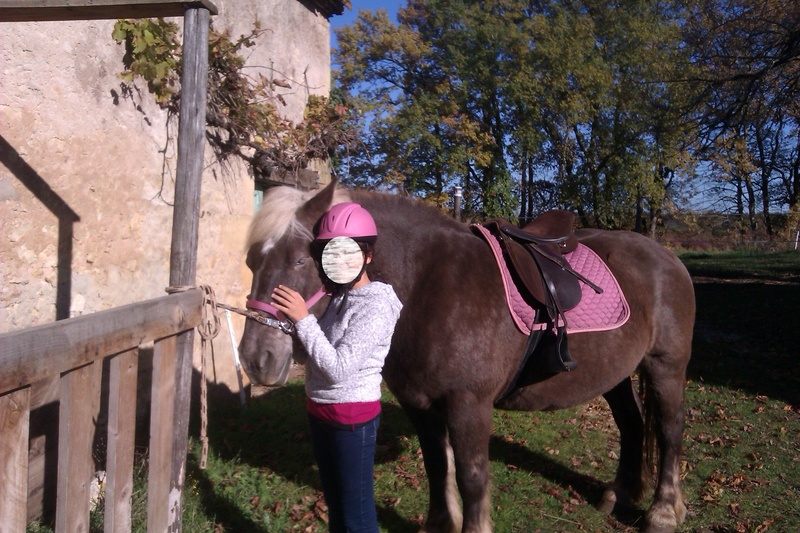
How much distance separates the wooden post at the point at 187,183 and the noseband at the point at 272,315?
0.34 meters

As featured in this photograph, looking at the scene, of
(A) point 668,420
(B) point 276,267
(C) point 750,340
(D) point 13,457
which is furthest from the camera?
(C) point 750,340

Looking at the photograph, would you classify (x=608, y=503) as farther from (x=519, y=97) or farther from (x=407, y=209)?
(x=519, y=97)

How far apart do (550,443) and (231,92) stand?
13.2 feet

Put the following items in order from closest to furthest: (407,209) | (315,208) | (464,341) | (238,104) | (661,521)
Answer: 1. (315,208)
2. (464,341)
3. (407,209)
4. (661,521)
5. (238,104)

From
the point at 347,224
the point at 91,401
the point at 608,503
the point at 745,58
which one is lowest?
the point at 608,503

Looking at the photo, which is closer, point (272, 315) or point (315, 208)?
point (272, 315)

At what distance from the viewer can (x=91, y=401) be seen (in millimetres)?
1921

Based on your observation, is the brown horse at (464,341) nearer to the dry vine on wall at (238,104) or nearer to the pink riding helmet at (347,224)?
the pink riding helmet at (347,224)

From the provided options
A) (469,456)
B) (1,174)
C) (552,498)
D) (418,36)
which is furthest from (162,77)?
(418,36)

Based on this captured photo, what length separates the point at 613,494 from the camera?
14.0 ft

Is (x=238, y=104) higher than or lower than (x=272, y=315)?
higher

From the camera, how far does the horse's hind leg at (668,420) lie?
4023 mm

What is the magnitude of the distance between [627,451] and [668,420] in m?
0.43

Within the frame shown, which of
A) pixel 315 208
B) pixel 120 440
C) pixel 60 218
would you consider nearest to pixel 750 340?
pixel 315 208
